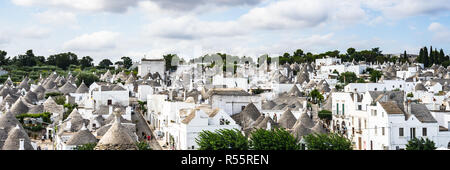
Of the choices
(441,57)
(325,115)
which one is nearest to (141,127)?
(325,115)

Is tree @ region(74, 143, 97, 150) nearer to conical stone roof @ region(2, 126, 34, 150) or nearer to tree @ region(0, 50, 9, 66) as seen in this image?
conical stone roof @ region(2, 126, 34, 150)

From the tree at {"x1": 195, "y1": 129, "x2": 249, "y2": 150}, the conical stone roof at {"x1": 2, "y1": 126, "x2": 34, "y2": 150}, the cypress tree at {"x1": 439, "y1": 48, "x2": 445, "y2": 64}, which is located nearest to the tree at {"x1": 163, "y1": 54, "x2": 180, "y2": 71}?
the cypress tree at {"x1": 439, "y1": 48, "x2": 445, "y2": 64}

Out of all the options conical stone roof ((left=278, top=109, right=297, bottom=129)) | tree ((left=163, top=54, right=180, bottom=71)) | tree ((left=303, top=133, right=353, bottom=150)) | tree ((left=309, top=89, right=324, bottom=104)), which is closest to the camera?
tree ((left=303, top=133, right=353, bottom=150))

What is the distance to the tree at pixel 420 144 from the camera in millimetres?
27062

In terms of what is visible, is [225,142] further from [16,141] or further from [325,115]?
[325,115]

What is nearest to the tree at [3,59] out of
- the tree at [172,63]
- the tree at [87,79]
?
the tree at [172,63]

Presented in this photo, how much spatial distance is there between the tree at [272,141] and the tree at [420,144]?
23.0 ft

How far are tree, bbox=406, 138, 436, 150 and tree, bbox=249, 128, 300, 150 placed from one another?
6995 millimetres

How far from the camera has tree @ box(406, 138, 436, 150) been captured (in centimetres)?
2706

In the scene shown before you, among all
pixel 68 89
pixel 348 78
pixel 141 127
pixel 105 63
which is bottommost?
pixel 141 127

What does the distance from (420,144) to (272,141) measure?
913 centimetres

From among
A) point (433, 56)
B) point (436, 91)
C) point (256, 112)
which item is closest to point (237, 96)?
point (256, 112)

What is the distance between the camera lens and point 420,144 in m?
27.4

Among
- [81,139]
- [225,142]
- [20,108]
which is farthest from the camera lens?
[20,108]
